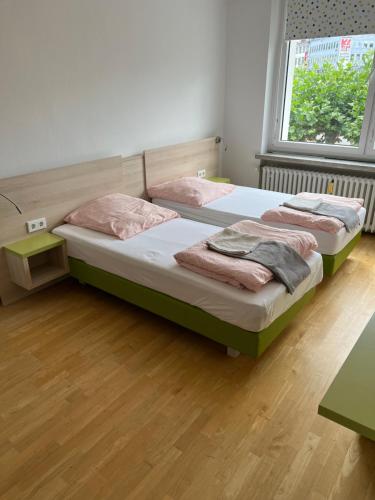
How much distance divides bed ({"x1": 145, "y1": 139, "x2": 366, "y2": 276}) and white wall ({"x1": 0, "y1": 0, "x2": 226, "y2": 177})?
0.18 m

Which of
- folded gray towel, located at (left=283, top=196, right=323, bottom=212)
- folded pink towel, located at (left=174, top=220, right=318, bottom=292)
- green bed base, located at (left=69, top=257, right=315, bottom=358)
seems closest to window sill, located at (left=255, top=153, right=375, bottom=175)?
folded gray towel, located at (left=283, top=196, right=323, bottom=212)

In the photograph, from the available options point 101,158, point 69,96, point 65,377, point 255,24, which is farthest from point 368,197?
point 65,377

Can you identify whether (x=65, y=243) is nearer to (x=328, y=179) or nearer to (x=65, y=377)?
(x=65, y=377)

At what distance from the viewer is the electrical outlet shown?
2672 mm

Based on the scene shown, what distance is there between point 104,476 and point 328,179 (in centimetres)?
345

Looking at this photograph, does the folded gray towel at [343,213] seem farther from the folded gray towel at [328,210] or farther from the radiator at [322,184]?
the radiator at [322,184]

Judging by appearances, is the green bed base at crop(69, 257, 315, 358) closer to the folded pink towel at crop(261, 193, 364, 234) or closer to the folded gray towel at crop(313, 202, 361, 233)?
the folded pink towel at crop(261, 193, 364, 234)

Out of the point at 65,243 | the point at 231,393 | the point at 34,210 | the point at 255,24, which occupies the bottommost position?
the point at 231,393

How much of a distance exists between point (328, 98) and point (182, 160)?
5.53 feet

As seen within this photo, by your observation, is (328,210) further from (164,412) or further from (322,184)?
(164,412)

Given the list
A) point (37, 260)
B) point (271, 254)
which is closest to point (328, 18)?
point (271, 254)

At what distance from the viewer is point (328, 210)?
10.1 ft

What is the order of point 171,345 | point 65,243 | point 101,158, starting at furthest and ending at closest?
point 101,158 → point 65,243 → point 171,345

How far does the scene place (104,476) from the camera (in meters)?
1.50
